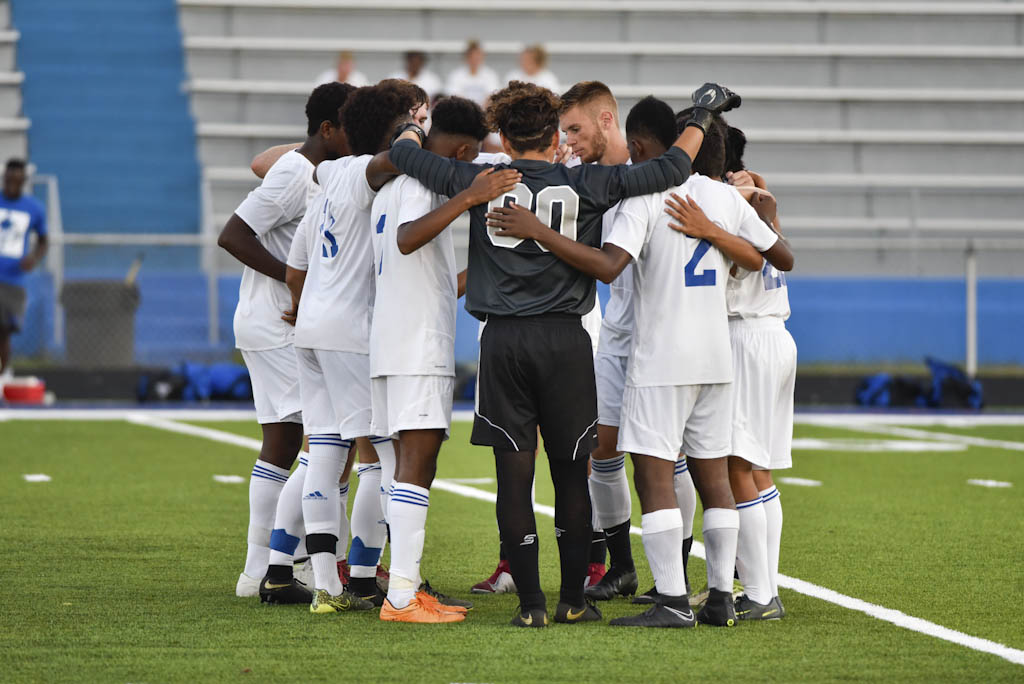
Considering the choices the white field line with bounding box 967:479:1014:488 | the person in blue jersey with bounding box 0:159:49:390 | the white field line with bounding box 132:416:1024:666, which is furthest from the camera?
the person in blue jersey with bounding box 0:159:49:390

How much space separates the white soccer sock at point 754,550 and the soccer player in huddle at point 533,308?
0.60 meters

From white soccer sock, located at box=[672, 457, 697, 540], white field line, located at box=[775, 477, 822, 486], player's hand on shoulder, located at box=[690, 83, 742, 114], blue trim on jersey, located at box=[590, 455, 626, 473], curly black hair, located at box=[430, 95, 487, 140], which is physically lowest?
white field line, located at box=[775, 477, 822, 486]

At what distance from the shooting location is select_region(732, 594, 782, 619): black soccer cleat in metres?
5.24

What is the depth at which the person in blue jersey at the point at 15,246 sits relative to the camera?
47.1 ft

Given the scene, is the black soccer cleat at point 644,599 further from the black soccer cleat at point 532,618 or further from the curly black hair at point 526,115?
the curly black hair at point 526,115

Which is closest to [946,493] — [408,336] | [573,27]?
[408,336]

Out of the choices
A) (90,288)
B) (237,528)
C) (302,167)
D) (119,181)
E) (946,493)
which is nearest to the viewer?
(302,167)

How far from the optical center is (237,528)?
7398mm

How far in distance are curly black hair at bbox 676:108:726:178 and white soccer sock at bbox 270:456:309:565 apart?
1.88 metres

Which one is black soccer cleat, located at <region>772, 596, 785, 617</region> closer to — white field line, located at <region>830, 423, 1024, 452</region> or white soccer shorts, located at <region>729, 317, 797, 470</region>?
white soccer shorts, located at <region>729, 317, 797, 470</region>

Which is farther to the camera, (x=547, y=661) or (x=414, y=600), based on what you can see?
(x=414, y=600)

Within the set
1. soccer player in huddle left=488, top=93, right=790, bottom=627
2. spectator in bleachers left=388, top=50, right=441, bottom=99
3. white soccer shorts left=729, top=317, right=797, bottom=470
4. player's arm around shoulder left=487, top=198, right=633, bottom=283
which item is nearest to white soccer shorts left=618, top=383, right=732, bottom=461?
soccer player in huddle left=488, top=93, right=790, bottom=627

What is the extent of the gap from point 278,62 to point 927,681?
57.4 feet

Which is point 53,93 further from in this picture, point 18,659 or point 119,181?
point 18,659
